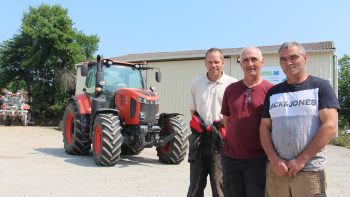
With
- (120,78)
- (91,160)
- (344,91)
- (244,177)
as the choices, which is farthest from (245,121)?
(344,91)

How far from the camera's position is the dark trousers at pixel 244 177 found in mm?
3303

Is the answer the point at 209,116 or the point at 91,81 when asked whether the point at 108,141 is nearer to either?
the point at 91,81

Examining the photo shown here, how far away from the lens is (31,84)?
2841 cm

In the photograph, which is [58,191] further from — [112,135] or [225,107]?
[225,107]

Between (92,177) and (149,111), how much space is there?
2296 mm

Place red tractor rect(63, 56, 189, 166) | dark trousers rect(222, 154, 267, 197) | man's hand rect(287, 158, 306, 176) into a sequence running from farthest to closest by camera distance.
Answer: red tractor rect(63, 56, 189, 166) < dark trousers rect(222, 154, 267, 197) < man's hand rect(287, 158, 306, 176)

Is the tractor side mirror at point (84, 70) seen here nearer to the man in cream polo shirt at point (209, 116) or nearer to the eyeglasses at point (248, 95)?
the man in cream polo shirt at point (209, 116)

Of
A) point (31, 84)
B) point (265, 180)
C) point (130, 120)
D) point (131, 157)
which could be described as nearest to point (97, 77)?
point (130, 120)

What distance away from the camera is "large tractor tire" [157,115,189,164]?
874 cm

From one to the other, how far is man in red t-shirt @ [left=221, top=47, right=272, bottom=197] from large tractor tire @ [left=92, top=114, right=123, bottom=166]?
479 cm

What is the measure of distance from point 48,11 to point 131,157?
76.1 ft

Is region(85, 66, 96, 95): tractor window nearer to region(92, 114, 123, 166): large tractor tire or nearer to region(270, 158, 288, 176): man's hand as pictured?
region(92, 114, 123, 166): large tractor tire

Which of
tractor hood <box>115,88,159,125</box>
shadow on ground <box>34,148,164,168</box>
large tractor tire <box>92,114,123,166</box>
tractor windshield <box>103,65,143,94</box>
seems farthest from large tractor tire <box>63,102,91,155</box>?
large tractor tire <box>92,114,123,166</box>

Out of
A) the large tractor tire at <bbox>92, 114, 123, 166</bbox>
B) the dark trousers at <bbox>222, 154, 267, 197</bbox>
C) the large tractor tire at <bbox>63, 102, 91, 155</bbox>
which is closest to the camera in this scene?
the dark trousers at <bbox>222, 154, 267, 197</bbox>
